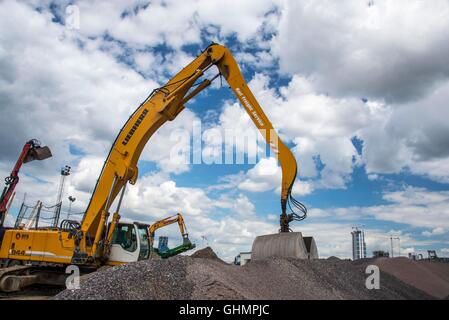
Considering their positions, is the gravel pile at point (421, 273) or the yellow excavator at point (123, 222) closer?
the yellow excavator at point (123, 222)

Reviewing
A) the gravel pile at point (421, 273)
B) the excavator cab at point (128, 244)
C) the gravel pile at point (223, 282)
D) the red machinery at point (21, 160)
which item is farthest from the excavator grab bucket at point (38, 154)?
the gravel pile at point (421, 273)

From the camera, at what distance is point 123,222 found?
37.6 ft

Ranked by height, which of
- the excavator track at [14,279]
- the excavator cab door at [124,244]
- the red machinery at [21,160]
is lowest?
the excavator track at [14,279]

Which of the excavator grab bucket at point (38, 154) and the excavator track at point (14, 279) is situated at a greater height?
the excavator grab bucket at point (38, 154)

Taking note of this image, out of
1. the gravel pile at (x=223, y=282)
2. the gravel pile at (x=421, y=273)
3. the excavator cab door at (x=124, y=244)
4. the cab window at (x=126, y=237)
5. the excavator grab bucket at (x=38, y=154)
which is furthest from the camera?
the excavator grab bucket at (x=38, y=154)

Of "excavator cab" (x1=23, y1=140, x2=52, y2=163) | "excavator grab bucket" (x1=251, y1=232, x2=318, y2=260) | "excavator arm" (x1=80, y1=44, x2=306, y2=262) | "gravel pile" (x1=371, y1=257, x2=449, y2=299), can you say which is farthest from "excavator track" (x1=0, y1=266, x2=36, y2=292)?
"gravel pile" (x1=371, y1=257, x2=449, y2=299)

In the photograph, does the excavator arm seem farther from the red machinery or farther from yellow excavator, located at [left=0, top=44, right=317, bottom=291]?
the red machinery

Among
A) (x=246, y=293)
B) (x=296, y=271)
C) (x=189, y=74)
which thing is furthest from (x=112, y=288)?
(x=189, y=74)

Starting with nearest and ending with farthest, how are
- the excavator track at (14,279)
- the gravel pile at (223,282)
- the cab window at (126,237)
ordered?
the gravel pile at (223,282)
the excavator track at (14,279)
the cab window at (126,237)

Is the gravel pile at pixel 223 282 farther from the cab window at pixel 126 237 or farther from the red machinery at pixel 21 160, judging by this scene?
the red machinery at pixel 21 160

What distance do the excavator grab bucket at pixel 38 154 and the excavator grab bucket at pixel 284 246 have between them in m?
8.44

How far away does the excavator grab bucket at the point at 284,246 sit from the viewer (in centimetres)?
1043

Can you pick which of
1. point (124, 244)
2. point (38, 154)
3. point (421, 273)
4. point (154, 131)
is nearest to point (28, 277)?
point (124, 244)
